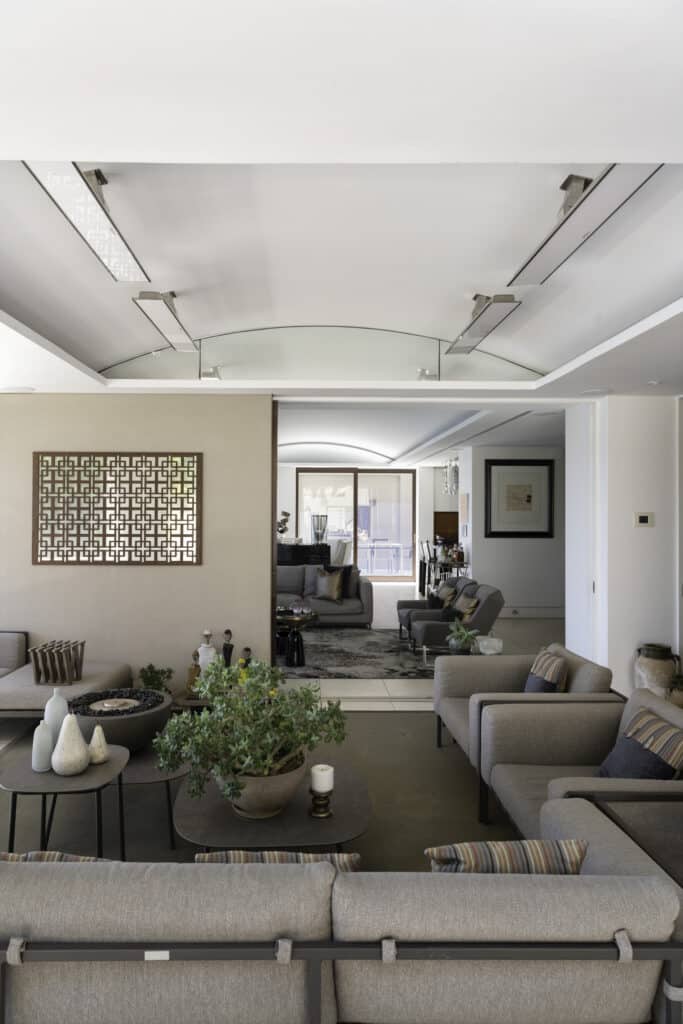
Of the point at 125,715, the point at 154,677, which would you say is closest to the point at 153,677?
the point at 154,677

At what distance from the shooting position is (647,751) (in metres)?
2.62

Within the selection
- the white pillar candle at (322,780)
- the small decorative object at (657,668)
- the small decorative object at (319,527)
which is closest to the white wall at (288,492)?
the small decorative object at (319,527)

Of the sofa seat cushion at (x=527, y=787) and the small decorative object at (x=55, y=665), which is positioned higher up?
the small decorative object at (x=55, y=665)

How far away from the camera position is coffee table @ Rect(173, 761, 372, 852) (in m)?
2.40

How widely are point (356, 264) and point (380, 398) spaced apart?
5.74ft

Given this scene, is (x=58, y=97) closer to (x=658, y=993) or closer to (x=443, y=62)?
(x=443, y=62)

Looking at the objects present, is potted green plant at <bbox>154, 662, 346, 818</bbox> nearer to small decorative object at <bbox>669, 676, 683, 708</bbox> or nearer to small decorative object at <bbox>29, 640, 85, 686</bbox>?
small decorative object at <bbox>29, 640, 85, 686</bbox>

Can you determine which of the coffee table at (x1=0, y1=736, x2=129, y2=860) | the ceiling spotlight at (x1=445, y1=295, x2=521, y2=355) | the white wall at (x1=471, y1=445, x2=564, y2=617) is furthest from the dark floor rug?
the white wall at (x1=471, y1=445, x2=564, y2=617)

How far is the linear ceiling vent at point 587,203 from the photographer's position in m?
2.34

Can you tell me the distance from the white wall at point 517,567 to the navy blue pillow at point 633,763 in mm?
7029

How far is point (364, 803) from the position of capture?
108 inches

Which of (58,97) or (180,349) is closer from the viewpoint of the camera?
(58,97)

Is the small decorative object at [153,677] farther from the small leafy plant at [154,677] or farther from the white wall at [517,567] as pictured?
the white wall at [517,567]

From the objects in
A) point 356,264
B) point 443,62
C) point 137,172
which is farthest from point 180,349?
point 443,62
